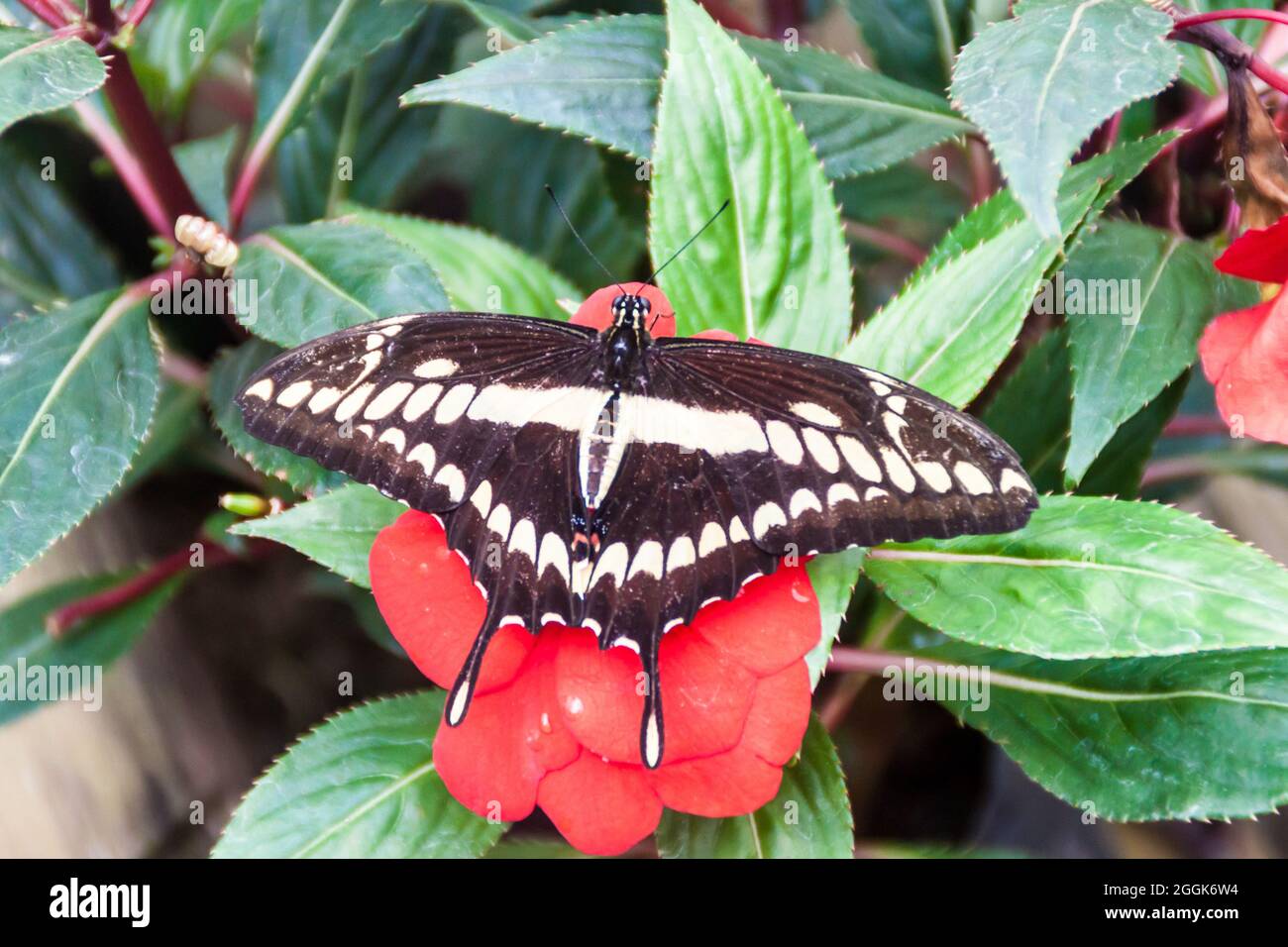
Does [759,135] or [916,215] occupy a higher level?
[759,135]

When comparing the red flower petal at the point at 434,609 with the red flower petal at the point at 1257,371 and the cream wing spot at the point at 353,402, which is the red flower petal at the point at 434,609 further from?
the red flower petal at the point at 1257,371

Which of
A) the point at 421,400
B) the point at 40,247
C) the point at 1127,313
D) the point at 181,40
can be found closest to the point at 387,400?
the point at 421,400

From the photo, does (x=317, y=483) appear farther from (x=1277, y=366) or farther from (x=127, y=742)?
(x=1277, y=366)

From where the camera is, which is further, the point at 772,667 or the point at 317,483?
the point at 317,483

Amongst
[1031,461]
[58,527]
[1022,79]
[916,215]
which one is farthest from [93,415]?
[916,215]

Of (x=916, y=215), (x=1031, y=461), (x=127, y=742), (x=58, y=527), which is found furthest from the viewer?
(x=916, y=215)

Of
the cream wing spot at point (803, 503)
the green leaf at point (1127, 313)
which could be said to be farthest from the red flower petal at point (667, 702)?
the green leaf at point (1127, 313)

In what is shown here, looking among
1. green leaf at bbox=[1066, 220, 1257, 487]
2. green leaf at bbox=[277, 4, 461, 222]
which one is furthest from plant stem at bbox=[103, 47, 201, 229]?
green leaf at bbox=[1066, 220, 1257, 487]
